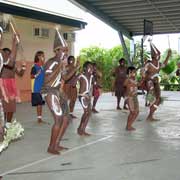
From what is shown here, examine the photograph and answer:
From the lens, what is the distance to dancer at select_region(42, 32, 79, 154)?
20.2ft

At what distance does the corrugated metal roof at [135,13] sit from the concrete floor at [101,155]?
7.57 metres

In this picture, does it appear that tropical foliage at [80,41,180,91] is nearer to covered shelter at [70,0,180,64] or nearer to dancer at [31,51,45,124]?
covered shelter at [70,0,180,64]

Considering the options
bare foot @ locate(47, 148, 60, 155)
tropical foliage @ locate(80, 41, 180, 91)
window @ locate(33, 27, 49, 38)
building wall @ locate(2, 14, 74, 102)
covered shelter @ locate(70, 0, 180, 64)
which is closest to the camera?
bare foot @ locate(47, 148, 60, 155)

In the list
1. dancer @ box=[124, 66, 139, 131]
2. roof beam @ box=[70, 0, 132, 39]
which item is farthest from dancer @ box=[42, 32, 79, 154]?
roof beam @ box=[70, 0, 132, 39]

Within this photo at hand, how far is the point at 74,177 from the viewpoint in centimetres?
500

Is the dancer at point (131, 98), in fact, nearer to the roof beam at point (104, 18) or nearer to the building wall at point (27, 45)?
the roof beam at point (104, 18)

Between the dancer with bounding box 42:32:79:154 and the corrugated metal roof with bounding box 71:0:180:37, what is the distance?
898cm

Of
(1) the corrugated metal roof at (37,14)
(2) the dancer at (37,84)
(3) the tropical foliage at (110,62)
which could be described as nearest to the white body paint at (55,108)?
(2) the dancer at (37,84)

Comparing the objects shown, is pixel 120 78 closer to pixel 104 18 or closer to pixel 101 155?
pixel 104 18

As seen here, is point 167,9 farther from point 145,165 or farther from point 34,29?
point 145,165

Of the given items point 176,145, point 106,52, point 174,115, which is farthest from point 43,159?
point 106,52

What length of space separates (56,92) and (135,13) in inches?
455

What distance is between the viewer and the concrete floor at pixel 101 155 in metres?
5.14

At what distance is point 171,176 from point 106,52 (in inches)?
767
